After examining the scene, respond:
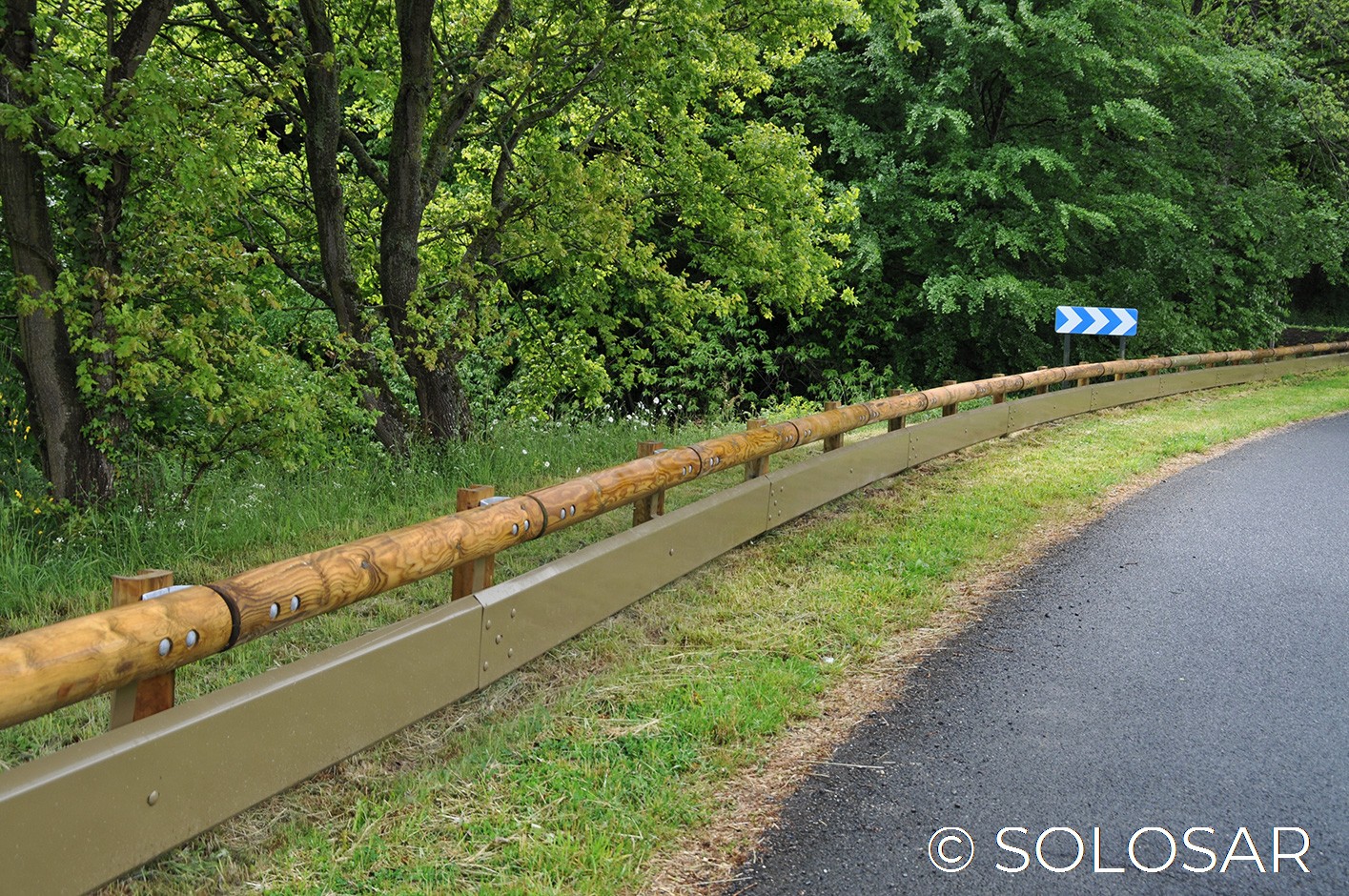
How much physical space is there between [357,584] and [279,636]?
5.34 feet

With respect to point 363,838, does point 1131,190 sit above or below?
above

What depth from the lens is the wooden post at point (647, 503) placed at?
631cm

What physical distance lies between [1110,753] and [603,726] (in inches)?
80.2

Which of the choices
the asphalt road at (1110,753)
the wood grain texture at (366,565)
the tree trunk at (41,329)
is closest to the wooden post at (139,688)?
the wood grain texture at (366,565)

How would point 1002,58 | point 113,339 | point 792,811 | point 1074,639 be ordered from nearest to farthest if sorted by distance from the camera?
point 792,811 < point 1074,639 < point 113,339 < point 1002,58

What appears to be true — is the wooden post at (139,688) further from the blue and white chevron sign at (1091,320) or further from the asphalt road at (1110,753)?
the blue and white chevron sign at (1091,320)

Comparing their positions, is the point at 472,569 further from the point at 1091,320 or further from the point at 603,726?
the point at 1091,320

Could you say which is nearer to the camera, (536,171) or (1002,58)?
(536,171)

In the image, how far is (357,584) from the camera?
3.98m

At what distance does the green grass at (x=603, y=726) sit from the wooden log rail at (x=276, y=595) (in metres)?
0.67

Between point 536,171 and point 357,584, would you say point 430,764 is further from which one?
point 536,171

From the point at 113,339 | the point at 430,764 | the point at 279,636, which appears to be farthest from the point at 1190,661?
the point at 113,339

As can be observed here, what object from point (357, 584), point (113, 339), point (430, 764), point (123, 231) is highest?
point (123, 231)

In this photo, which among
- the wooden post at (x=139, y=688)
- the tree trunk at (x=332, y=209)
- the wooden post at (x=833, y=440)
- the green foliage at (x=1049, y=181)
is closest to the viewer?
the wooden post at (x=139, y=688)
